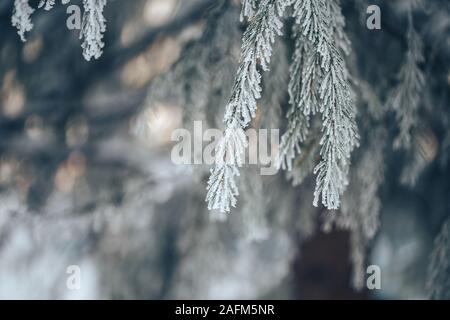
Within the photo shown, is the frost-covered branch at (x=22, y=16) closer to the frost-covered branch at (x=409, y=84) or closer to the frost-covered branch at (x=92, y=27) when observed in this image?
the frost-covered branch at (x=92, y=27)

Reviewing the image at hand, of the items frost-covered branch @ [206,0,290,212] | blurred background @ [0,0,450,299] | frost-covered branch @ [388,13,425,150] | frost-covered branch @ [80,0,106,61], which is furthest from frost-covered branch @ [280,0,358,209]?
frost-covered branch @ [388,13,425,150]

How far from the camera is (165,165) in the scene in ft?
11.9

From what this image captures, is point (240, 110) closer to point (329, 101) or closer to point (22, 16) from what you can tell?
point (329, 101)

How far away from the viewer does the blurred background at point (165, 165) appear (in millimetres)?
2332

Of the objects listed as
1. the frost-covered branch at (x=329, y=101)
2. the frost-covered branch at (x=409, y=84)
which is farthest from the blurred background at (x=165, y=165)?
the frost-covered branch at (x=329, y=101)

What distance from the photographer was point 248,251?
4.76 metres

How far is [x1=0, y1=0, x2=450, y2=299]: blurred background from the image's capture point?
2.33 meters

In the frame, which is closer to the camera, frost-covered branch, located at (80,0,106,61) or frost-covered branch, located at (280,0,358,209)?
frost-covered branch, located at (280,0,358,209)

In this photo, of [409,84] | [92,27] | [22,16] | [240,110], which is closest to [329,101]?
[240,110]

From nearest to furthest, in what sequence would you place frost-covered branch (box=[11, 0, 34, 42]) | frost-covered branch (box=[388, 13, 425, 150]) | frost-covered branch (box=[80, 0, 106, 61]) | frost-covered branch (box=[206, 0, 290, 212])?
1. frost-covered branch (box=[206, 0, 290, 212])
2. frost-covered branch (box=[80, 0, 106, 61])
3. frost-covered branch (box=[11, 0, 34, 42])
4. frost-covered branch (box=[388, 13, 425, 150])

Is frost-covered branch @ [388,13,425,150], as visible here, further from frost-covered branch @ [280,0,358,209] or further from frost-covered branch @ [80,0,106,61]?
frost-covered branch @ [80,0,106,61]

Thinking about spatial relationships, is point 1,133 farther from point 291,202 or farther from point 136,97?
point 291,202

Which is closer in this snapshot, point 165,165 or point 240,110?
point 240,110

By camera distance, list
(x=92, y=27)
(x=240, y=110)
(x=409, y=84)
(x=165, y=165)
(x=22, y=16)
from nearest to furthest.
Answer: (x=240, y=110), (x=92, y=27), (x=22, y=16), (x=409, y=84), (x=165, y=165)
